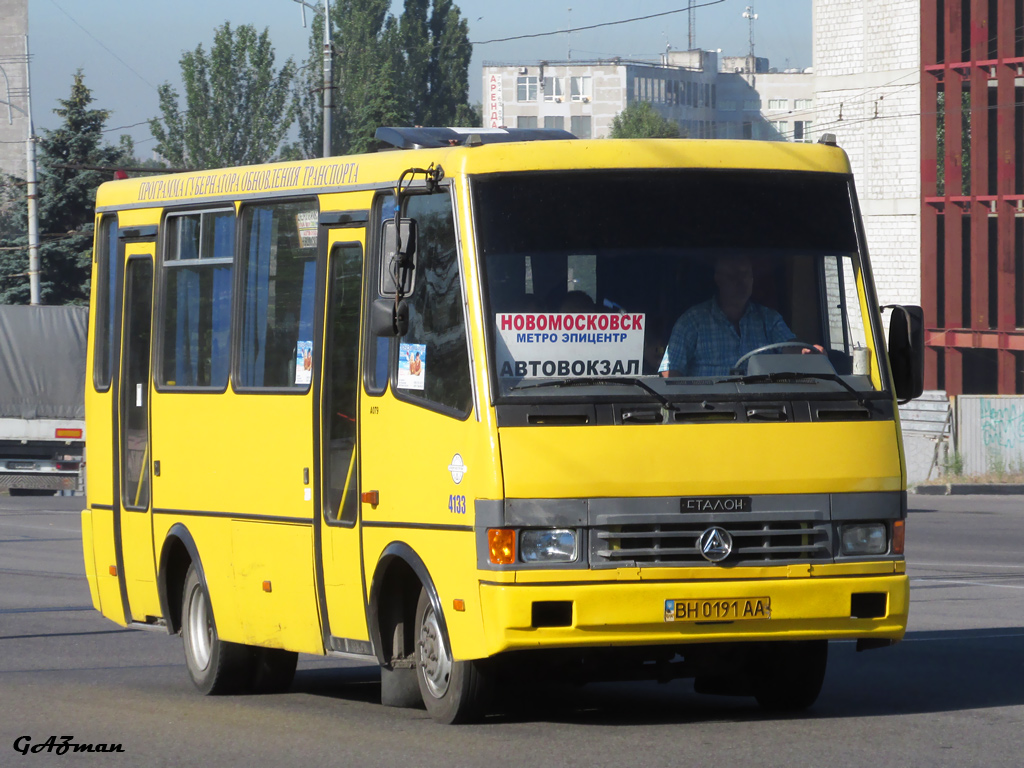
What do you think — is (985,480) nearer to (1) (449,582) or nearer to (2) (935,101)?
(2) (935,101)

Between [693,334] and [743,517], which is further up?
[693,334]

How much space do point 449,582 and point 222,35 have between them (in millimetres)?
71650

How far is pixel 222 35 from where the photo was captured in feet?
250

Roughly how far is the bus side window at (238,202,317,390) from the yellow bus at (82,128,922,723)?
1.3 inches

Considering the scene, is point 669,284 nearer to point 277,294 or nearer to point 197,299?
point 277,294

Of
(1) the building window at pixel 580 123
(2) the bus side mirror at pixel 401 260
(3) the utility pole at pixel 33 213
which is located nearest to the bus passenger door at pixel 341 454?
(2) the bus side mirror at pixel 401 260

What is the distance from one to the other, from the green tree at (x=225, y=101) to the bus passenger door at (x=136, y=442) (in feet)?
217

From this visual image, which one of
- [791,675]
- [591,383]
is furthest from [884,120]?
[591,383]

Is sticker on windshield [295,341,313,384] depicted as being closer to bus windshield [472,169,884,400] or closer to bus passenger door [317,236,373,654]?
bus passenger door [317,236,373,654]

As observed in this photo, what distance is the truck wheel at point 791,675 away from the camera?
8.20 meters

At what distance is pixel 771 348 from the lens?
7.68m

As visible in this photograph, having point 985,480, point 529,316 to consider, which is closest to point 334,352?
point 529,316

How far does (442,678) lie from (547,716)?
643 millimetres

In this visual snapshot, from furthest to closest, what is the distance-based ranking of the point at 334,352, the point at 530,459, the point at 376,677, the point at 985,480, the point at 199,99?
the point at 199,99 < the point at 985,480 < the point at 376,677 < the point at 334,352 < the point at 530,459
